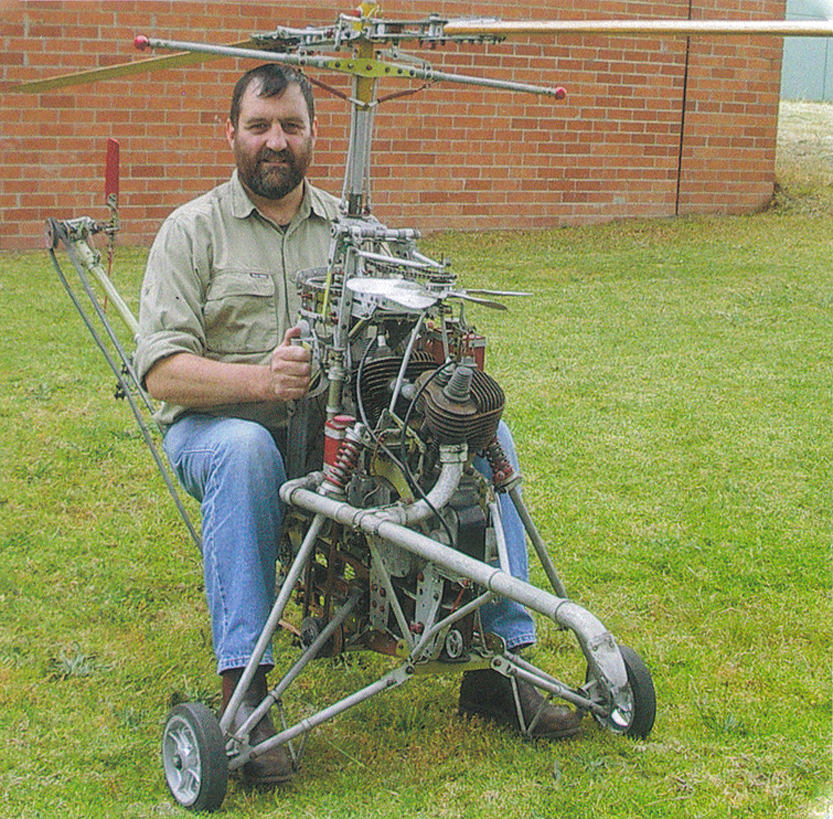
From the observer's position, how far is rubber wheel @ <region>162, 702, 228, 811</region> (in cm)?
280

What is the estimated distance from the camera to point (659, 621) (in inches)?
158

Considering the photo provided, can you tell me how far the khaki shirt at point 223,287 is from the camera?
3.27 metres

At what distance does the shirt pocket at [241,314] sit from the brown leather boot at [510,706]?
114cm

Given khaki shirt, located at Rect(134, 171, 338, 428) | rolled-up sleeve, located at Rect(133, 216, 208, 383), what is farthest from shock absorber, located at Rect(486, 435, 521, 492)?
rolled-up sleeve, located at Rect(133, 216, 208, 383)

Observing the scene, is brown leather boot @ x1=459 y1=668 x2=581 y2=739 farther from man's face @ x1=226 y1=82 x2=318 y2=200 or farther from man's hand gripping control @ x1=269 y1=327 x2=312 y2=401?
man's face @ x1=226 y1=82 x2=318 y2=200

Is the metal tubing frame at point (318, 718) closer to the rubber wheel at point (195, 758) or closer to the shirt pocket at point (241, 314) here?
the rubber wheel at point (195, 758)

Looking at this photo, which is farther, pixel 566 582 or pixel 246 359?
pixel 566 582

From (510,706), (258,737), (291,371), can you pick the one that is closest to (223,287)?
(291,371)

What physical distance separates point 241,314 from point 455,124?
802cm

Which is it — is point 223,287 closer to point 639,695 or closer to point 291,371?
point 291,371

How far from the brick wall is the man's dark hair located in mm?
6761

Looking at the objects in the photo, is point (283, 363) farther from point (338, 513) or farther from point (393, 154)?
point (393, 154)

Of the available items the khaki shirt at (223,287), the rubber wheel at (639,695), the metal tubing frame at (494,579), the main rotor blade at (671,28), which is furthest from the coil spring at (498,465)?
the main rotor blade at (671,28)

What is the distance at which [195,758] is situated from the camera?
2.87 meters
